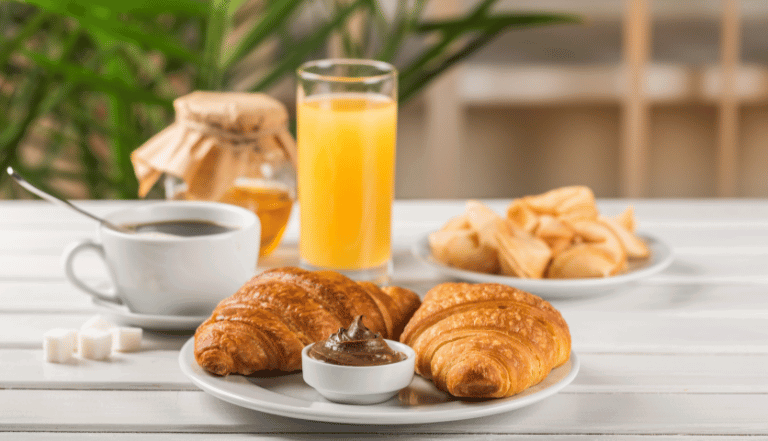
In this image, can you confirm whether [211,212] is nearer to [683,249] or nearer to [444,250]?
[444,250]

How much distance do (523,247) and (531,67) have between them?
6.44 ft

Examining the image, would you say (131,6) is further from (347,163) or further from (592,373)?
(592,373)

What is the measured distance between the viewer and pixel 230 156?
1005 millimetres

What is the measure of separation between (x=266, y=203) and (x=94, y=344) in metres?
0.36

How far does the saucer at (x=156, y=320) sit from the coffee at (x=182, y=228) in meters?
0.09

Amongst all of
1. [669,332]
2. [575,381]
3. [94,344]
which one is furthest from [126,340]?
[669,332]

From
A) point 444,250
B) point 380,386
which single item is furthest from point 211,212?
point 380,386

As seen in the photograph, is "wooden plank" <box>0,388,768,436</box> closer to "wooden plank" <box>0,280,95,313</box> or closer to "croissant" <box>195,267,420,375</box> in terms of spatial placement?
"croissant" <box>195,267,420,375</box>

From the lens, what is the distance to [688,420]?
0.61m

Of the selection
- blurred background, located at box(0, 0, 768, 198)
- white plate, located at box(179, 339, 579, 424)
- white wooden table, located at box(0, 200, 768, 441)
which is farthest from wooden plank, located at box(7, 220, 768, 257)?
blurred background, located at box(0, 0, 768, 198)

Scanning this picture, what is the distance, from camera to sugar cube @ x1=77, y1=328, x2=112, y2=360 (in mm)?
723

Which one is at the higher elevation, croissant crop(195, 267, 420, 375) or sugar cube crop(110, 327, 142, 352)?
croissant crop(195, 267, 420, 375)

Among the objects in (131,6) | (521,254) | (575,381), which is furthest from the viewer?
(131,6)

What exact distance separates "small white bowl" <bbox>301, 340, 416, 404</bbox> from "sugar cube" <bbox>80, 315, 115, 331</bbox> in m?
0.26
